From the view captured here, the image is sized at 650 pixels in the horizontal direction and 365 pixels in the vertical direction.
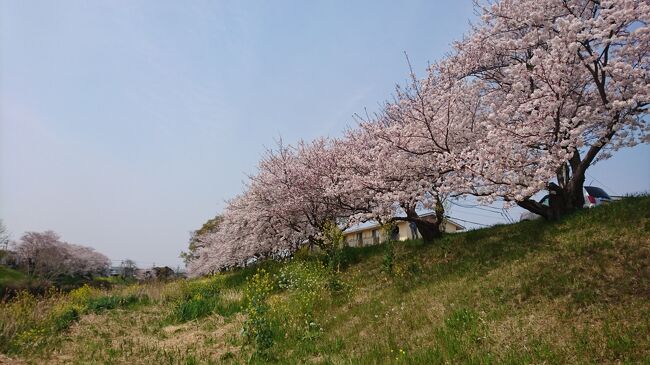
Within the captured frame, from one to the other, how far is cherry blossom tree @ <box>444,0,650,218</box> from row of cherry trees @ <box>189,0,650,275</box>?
0.03m

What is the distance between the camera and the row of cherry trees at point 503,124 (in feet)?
30.3

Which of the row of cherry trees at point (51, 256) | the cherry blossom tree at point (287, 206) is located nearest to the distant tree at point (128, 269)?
the row of cherry trees at point (51, 256)

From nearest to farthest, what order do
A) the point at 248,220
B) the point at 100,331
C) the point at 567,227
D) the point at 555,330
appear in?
the point at 555,330 → the point at 567,227 → the point at 100,331 → the point at 248,220

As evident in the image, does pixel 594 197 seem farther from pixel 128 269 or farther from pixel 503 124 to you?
pixel 128 269

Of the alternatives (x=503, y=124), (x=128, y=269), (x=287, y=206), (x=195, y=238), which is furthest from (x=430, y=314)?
(x=128, y=269)

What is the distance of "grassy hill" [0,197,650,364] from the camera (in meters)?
5.93

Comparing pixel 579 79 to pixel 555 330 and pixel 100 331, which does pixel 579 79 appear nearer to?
pixel 555 330

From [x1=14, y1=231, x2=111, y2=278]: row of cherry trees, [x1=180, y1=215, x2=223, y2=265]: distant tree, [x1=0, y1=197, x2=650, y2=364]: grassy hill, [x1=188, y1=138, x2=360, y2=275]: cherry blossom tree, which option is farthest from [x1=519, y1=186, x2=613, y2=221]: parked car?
[x1=14, y1=231, x2=111, y2=278]: row of cherry trees

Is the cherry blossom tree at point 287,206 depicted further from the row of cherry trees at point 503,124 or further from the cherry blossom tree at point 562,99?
the cherry blossom tree at point 562,99

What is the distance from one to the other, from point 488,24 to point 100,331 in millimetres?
16159

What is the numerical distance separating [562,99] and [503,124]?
1467 mm

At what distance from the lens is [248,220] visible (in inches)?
858

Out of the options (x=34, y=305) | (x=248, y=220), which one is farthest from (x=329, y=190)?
(x=34, y=305)

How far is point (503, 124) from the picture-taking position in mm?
10258
